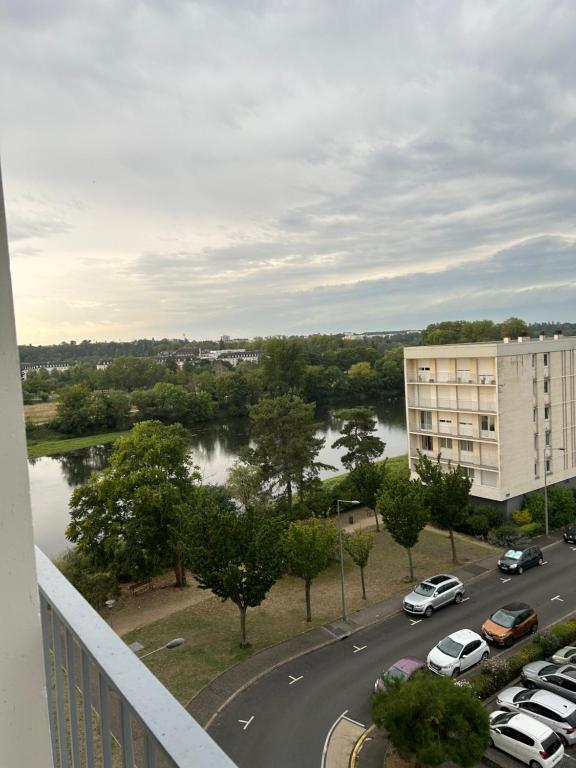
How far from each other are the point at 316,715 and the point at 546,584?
7.50 meters

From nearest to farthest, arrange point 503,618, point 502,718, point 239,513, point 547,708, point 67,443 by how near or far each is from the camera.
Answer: point 502,718 < point 547,708 < point 503,618 < point 239,513 < point 67,443

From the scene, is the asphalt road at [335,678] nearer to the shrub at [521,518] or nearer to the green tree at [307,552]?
the green tree at [307,552]

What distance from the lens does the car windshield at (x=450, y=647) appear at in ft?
32.5

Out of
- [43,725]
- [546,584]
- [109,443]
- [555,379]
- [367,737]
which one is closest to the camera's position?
[43,725]

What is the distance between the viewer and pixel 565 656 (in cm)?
997

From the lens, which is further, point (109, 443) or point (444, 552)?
point (109, 443)

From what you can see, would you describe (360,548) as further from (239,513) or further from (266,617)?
(239,513)

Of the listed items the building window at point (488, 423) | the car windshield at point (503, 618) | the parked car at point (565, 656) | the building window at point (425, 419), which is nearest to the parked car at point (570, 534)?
the building window at point (488, 423)

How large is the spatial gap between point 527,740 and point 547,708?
2.91 feet

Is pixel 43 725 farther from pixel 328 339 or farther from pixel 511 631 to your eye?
pixel 328 339

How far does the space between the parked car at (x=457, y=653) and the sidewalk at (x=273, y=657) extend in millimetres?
2081

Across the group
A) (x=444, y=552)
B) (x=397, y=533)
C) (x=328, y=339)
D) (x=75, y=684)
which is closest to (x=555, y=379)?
(x=444, y=552)

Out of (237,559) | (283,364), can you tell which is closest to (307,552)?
(237,559)

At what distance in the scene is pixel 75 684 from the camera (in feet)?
4.21
